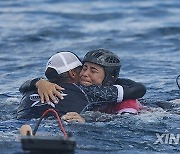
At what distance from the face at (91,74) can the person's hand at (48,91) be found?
0.46 metres

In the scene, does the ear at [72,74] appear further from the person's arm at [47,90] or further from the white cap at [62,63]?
the person's arm at [47,90]

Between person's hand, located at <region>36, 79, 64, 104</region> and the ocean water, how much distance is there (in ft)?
0.90

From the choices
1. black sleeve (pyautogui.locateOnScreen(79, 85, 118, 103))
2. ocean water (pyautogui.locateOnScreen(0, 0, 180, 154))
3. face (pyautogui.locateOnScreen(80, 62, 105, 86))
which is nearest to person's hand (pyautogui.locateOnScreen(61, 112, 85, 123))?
ocean water (pyautogui.locateOnScreen(0, 0, 180, 154))

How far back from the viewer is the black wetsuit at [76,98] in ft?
27.9

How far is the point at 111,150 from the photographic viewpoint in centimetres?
765

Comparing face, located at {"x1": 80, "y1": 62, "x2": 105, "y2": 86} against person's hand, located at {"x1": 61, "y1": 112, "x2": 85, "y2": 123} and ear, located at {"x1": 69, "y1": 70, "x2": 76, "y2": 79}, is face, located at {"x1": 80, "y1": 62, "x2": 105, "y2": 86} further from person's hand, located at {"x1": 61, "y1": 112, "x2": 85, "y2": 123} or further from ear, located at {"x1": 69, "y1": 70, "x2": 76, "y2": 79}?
person's hand, located at {"x1": 61, "y1": 112, "x2": 85, "y2": 123}

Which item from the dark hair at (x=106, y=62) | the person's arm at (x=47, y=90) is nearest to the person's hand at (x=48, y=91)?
the person's arm at (x=47, y=90)

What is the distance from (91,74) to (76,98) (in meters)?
0.47

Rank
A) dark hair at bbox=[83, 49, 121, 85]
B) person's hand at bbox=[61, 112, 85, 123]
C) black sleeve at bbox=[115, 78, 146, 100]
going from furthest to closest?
dark hair at bbox=[83, 49, 121, 85], black sleeve at bbox=[115, 78, 146, 100], person's hand at bbox=[61, 112, 85, 123]

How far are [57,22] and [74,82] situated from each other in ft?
36.4

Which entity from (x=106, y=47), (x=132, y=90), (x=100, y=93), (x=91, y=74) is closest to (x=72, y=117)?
(x=100, y=93)

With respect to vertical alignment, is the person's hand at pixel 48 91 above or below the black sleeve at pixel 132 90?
above

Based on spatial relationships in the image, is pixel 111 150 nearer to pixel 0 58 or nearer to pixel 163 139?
pixel 163 139

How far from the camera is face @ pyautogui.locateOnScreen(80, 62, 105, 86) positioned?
889 centimetres
